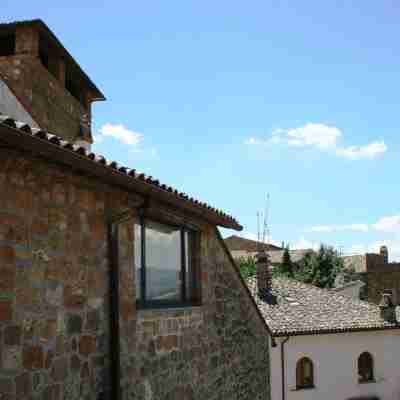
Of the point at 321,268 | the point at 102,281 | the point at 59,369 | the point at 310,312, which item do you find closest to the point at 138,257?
the point at 102,281

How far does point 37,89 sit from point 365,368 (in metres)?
15.8

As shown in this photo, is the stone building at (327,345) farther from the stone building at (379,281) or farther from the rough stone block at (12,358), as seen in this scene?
the stone building at (379,281)

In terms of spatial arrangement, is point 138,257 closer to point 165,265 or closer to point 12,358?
point 165,265

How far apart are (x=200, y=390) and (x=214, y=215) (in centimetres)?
245

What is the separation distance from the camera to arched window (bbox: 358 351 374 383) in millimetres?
20875

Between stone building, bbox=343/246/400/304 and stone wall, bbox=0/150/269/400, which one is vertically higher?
stone wall, bbox=0/150/269/400

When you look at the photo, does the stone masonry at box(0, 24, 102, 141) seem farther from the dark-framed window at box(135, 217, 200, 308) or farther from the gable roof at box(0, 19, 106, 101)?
the dark-framed window at box(135, 217, 200, 308)

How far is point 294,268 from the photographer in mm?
43031

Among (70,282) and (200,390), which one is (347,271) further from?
(70,282)

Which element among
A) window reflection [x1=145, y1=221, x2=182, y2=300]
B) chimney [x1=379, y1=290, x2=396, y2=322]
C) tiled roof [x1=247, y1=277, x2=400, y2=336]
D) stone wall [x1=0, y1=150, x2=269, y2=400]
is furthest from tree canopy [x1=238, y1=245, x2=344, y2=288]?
stone wall [x1=0, y1=150, x2=269, y2=400]

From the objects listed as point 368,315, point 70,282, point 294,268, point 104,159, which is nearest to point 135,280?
point 70,282

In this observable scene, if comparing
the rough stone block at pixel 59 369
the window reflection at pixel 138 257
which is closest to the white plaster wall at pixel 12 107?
the window reflection at pixel 138 257

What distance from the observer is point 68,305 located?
4.89m

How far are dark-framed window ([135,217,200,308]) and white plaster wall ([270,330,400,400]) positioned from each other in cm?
1195
